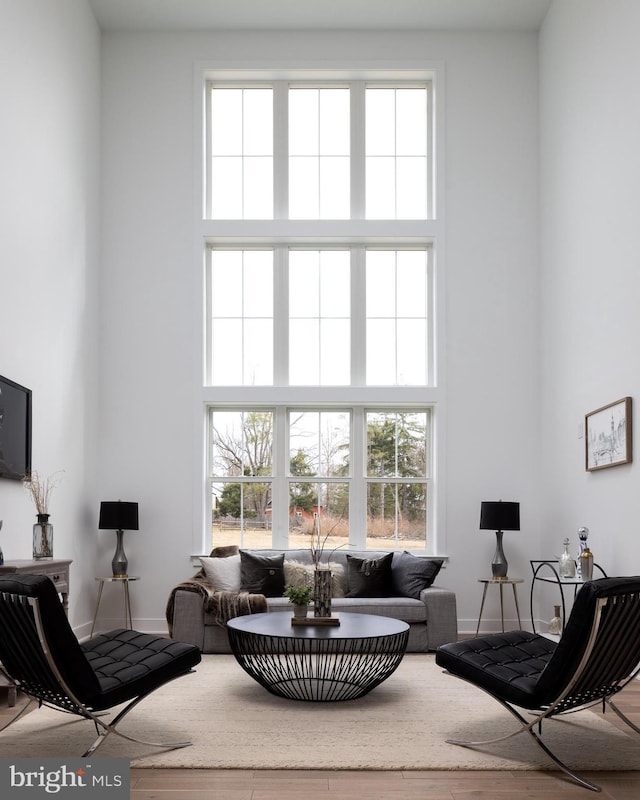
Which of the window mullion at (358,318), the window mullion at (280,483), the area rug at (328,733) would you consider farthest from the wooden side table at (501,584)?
the area rug at (328,733)

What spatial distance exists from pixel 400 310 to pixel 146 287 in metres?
2.49

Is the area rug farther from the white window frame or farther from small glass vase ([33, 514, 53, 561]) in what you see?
the white window frame

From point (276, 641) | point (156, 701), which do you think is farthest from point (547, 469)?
point (156, 701)

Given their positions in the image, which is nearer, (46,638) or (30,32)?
(46,638)

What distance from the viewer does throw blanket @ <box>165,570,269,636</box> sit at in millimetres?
7160

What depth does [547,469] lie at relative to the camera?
27.6ft

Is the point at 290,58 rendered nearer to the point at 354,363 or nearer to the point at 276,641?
the point at 354,363

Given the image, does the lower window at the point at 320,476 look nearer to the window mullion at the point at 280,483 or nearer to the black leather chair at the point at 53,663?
the window mullion at the point at 280,483

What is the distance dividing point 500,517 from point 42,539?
3.89 m

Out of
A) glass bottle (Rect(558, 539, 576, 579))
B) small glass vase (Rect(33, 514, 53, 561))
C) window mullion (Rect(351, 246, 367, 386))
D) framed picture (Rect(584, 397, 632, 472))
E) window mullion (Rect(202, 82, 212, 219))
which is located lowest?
glass bottle (Rect(558, 539, 576, 579))

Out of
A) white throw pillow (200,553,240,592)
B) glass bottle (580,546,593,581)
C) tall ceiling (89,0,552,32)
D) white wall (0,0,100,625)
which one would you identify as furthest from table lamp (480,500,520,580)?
tall ceiling (89,0,552,32)

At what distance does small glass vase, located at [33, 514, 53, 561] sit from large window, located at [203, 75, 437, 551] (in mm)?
2522

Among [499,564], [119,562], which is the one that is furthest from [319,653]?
[119,562]

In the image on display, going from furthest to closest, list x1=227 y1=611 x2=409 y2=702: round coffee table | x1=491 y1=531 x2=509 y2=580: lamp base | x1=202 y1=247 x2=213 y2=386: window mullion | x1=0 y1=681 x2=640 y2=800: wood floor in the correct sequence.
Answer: x1=202 y1=247 x2=213 y2=386: window mullion < x1=491 y1=531 x2=509 y2=580: lamp base < x1=227 y1=611 x2=409 y2=702: round coffee table < x1=0 y1=681 x2=640 y2=800: wood floor
